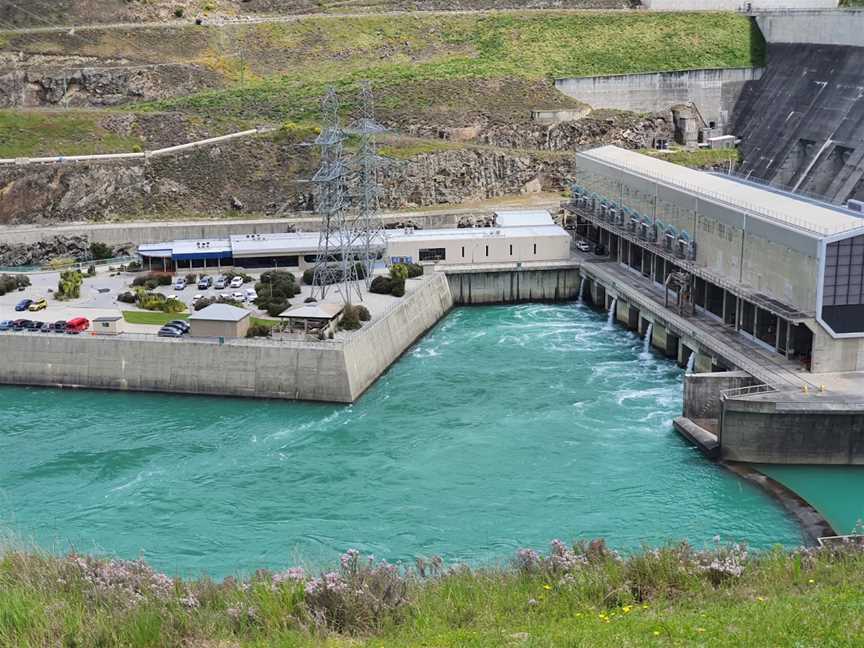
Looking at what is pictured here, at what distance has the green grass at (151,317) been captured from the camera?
4894 cm

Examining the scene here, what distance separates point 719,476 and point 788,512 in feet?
10.1

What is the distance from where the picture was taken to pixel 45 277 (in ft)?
189

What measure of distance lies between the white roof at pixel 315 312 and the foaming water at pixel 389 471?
3529 mm

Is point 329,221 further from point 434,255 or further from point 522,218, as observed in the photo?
point 522,218

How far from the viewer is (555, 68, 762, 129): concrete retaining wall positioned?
267 feet

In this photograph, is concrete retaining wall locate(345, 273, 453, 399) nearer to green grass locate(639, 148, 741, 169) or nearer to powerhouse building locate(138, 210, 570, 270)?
powerhouse building locate(138, 210, 570, 270)

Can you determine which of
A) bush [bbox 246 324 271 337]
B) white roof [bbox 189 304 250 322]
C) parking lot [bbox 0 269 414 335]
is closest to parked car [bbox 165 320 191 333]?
white roof [bbox 189 304 250 322]

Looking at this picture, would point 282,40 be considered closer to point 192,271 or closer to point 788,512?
point 192,271

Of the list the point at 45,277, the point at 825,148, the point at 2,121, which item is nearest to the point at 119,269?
the point at 45,277

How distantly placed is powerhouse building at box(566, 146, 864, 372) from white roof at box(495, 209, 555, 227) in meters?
2.61

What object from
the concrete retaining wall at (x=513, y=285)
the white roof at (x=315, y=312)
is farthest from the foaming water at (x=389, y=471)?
the concrete retaining wall at (x=513, y=285)

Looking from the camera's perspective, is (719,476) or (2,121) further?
(2,121)

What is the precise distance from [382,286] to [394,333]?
5.28m

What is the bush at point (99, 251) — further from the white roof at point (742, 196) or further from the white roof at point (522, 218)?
the white roof at point (742, 196)
